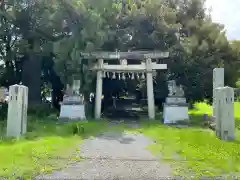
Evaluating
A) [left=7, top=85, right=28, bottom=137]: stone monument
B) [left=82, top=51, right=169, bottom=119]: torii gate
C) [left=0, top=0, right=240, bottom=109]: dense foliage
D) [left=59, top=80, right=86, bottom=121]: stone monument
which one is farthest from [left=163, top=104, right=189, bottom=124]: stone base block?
[left=7, top=85, right=28, bottom=137]: stone monument

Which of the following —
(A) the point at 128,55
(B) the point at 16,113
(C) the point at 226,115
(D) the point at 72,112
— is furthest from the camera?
(A) the point at 128,55

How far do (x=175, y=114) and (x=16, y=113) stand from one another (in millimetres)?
8411

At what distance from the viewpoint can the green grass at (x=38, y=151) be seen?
7.66 m

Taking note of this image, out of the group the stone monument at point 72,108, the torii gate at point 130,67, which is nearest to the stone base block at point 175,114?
the torii gate at point 130,67

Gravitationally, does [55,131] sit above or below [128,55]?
below

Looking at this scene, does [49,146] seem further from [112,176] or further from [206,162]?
[206,162]

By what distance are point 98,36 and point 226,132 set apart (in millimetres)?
8638

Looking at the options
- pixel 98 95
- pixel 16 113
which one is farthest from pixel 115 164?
pixel 98 95

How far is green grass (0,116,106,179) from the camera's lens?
7.66 m

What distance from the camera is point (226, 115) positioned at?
39.3 feet

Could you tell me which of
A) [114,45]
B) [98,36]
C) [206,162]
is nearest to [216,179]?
[206,162]

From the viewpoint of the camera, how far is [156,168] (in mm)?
8047

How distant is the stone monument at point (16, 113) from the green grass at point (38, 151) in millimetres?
377

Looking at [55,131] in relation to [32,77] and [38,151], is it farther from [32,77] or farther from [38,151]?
[32,77]
